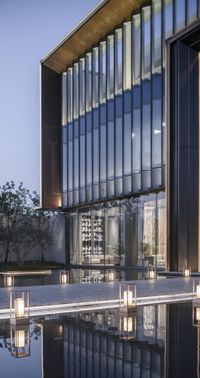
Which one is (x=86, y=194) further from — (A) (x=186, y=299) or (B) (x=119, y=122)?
(A) (x=186, y=299)

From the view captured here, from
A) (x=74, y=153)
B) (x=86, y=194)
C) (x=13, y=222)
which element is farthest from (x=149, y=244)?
(x=13, y=222)

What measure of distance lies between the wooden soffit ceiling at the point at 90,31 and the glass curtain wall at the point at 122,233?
506 inches

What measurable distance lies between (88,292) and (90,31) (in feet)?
81.4

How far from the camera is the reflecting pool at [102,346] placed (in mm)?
7984

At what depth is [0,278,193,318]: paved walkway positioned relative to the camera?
1405 cm

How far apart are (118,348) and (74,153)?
31.7 meters

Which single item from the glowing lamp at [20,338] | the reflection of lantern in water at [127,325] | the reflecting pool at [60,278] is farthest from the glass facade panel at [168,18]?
the glowing lamp at [20,338]

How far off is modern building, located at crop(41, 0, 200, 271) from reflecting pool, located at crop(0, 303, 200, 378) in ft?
54.0

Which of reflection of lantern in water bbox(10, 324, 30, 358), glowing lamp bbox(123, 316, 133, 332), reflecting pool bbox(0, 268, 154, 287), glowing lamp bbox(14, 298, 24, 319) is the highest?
glowing lamp bbox(14, 298, 24, 319)

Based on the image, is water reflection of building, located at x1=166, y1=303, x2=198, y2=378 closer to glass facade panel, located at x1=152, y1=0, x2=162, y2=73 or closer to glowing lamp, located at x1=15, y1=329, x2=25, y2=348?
glowing lamp, located at x1=15, y1=329, x2=25, y2=348

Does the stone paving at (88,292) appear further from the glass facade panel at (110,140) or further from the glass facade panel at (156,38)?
the glass facade panel at (156,38)

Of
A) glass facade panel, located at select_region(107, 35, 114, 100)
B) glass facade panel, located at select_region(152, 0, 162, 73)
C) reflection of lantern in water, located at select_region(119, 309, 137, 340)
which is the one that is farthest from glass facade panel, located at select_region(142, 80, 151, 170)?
reflection of lantern in water, located at select_region(119, 309, 137, 340)

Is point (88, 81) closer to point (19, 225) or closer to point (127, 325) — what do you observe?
point (19, 225)

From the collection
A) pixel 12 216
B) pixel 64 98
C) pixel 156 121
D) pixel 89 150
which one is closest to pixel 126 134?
pixel 156 121
